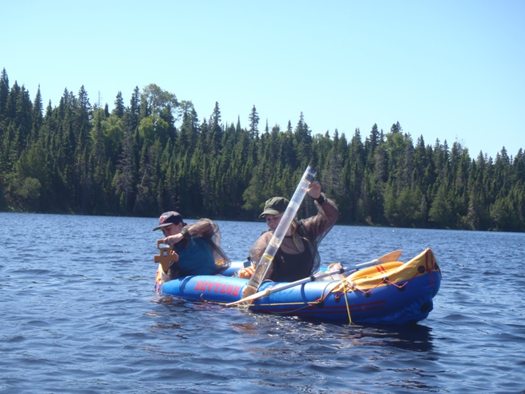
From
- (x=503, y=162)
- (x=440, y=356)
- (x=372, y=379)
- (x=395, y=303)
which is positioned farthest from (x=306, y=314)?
(x=503, y=162)

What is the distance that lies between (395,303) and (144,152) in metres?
91.4

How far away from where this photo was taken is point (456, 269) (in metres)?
21.7

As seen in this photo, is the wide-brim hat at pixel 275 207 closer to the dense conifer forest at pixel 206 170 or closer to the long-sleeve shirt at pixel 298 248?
the long-sleeve shirt at pixel 298 248

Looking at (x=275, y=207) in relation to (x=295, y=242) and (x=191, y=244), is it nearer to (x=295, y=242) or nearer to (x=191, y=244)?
(x=295, y=242)

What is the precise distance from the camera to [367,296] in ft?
32.8

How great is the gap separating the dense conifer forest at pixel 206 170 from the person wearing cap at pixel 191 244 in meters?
75.7

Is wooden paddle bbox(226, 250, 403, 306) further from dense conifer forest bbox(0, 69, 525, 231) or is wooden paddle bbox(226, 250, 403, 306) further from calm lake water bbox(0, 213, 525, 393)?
dense conifer forest bbox(0, 69, 525, 231)

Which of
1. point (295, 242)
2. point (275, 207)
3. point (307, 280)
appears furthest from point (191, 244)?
point (307, 280)

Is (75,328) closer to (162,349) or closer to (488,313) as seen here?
(162,349)

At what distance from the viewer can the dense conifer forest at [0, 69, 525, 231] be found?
91.6 metres

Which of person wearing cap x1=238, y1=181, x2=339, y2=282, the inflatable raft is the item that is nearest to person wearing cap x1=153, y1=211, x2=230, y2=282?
person wearing cap x1=238, y1=181, x2=339, y2=282

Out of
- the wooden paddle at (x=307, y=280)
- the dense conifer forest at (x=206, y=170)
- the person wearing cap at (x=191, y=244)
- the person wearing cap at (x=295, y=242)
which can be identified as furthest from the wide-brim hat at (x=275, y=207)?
the dense conifer forest at (x=206, y=170)

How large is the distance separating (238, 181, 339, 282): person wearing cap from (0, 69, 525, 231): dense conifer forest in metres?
76.9

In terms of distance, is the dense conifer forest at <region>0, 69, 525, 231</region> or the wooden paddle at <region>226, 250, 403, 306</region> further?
the dense conifer forest at <region>0, 69, 525, 231</region>
